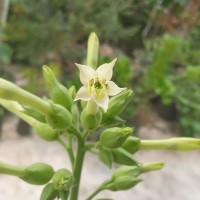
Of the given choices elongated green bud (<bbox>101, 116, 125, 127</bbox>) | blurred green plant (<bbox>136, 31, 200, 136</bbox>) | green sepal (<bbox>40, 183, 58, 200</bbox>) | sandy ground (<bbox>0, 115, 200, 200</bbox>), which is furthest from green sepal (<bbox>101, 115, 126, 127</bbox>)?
blurred green plant (<bbox>136, 31, 200, 136</bbox>)

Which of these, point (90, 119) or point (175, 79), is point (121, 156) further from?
point (175, 79)

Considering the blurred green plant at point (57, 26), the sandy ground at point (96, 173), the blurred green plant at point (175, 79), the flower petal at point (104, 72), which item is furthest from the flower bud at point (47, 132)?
the blurred green plant at point (57, 26)

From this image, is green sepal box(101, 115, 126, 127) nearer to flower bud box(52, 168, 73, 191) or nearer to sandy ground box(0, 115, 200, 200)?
flower bud box(52, 168, 73, 191)

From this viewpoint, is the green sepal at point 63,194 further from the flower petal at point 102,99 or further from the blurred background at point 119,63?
the blurred background at point 119,63

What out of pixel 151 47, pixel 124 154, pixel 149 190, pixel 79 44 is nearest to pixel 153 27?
pixel 151 47

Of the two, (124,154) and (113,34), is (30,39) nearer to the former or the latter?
(113,34)

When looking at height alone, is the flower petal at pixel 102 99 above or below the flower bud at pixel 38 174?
above
